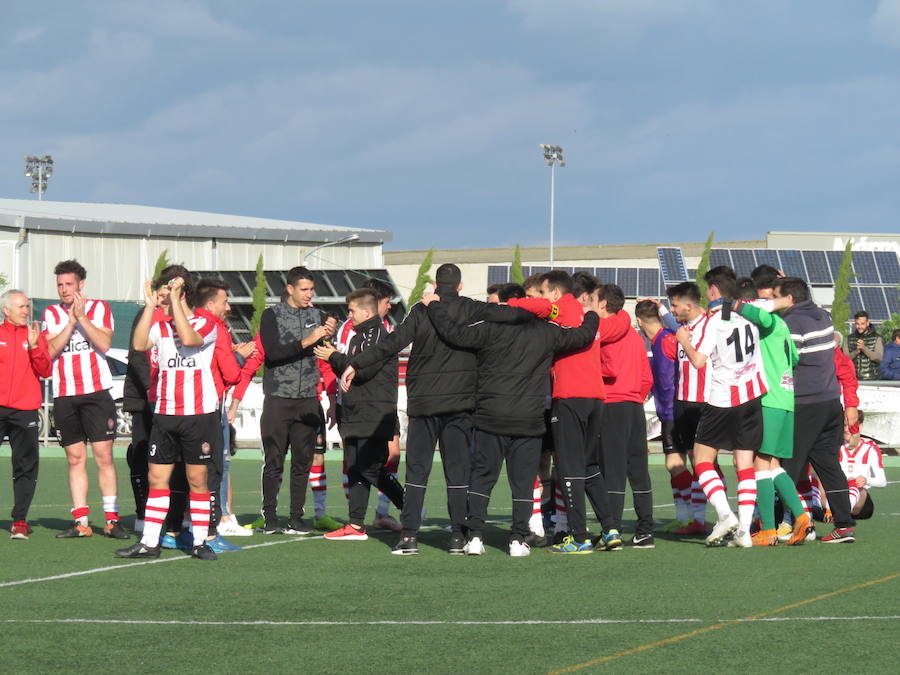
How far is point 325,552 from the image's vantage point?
951cm

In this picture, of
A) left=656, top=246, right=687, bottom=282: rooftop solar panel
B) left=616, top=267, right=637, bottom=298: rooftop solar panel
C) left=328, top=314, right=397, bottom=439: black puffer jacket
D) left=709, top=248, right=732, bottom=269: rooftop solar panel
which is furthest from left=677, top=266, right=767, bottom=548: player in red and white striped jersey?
left=709, top=248, right=732, bottom=269: rooftop solar panel

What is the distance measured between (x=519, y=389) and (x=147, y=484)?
3.08 metres

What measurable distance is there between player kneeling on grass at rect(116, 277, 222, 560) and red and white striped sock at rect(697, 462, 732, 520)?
3.53m

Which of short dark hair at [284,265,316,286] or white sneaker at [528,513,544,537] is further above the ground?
short dark hair at [284,265,316,286]

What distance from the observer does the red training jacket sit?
10.6 metres

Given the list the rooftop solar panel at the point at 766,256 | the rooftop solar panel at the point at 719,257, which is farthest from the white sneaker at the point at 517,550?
the rooftop solar panel at the point at 766,256

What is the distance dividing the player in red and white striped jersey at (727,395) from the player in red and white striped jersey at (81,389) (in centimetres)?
446

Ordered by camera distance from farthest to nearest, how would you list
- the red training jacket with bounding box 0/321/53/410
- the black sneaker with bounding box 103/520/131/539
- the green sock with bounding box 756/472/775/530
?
the red training jacket with bounding box 0/321/53/410 → the black sneaker with bounding box 103/520/131/539 → the green sock with bounding box 756/472/775/530

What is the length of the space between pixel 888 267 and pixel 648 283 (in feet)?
32.7

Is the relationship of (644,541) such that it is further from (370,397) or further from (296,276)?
(296,276)

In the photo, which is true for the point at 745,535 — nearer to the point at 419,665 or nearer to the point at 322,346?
the point at 322,346

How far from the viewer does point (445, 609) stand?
7004 mm

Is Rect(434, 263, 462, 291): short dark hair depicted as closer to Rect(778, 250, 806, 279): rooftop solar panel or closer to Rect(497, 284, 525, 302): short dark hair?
Rect(497, 284, 525, 302): short dark hair

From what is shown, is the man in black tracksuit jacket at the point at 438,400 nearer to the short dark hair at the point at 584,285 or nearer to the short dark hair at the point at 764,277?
the short dark hair at the point at 584,285
